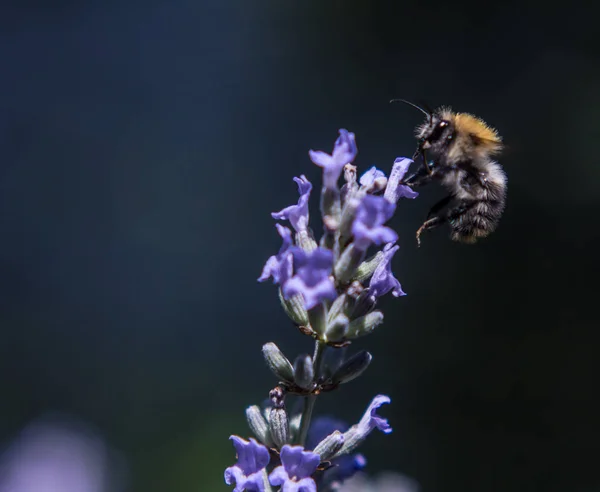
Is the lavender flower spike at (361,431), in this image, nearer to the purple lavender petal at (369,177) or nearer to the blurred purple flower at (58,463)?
the purple lavender petal at (369,177)

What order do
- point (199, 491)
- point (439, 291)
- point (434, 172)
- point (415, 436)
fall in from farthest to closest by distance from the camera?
point (439, 291)
point (415, 436)
point (199, 491)
point (434, 172)

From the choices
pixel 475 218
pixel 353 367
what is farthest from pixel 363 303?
pixel 475 218

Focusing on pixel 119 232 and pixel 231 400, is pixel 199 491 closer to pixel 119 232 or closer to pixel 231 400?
pixel 231 400

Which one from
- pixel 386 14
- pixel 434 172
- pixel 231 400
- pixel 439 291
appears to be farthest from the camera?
pixel 386 14

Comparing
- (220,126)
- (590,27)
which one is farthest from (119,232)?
(590,27)

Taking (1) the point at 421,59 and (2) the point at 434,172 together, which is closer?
(2) the point at 434,172

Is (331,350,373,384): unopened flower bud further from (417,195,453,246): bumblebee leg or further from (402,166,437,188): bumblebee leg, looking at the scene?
(417,195,453,246): bumblebee leg
